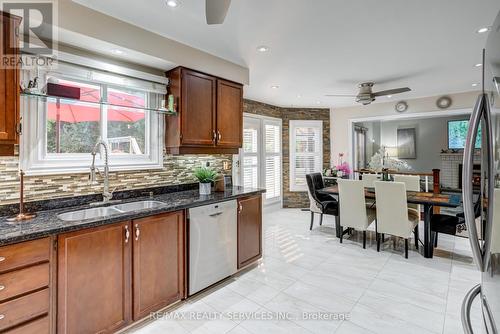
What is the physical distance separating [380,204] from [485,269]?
2623 mm

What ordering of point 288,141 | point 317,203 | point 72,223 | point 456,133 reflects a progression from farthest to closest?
1. point 456,133
2. point 288,141
3. point 317,203
4. point 72,223

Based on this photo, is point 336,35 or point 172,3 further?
point 336,35

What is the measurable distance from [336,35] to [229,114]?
148 centimetres

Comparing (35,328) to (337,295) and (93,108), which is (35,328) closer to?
(93,108)

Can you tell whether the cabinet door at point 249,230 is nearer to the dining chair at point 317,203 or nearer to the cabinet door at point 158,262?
the cabinet door at point 158,262

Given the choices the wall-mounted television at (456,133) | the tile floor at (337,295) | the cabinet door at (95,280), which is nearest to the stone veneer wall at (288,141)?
the tile floor at (337,295)

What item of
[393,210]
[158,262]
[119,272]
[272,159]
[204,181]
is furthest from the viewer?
[272,159]

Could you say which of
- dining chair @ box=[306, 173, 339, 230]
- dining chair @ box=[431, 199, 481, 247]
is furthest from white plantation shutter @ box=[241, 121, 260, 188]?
dining chair @ box=[431, 199, 481, 247]

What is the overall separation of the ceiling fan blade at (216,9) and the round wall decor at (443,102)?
5.17m

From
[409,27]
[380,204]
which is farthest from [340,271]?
[409,27]

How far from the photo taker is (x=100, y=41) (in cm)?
213

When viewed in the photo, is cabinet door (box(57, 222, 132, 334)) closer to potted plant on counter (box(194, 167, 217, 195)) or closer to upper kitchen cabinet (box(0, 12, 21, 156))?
upper kitchen cabinet (box(0, 12, 21, 156))

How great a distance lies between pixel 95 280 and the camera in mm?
1809

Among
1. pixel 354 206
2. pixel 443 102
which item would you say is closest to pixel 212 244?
pixel 354 206
